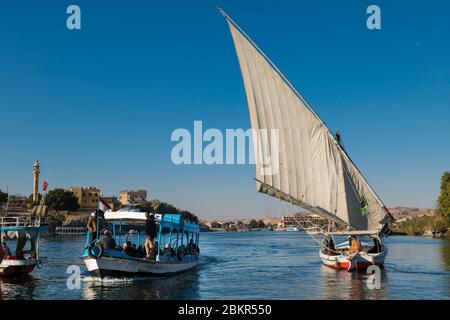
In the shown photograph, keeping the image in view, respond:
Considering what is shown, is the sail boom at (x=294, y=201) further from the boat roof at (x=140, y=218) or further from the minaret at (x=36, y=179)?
the minaret at (x=36, y=179)

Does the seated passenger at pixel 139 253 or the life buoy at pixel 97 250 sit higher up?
the life buoy at pixel 97 250

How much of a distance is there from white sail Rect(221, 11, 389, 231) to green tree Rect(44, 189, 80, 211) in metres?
145

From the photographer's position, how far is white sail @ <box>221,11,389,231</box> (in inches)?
1622

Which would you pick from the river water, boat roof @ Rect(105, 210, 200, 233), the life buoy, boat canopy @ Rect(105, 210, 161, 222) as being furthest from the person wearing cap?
the river water

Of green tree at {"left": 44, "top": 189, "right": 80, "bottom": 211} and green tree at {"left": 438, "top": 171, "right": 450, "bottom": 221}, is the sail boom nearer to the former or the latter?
green tree at {"left": 438, "top": 171, "right": 450, "bottom": 221}

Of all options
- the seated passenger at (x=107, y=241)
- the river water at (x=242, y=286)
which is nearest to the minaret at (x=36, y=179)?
the river water at (x=242, y=286)

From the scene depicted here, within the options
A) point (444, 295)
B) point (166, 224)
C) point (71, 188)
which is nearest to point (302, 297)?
point (444, 295)

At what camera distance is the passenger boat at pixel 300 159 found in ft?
135

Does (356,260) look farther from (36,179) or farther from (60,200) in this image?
(36,179)

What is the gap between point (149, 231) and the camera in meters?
30.7

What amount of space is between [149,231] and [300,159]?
1673 cm

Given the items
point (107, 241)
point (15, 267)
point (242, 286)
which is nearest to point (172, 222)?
point (107, 241)

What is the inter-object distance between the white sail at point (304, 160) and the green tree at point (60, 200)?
145012mm
